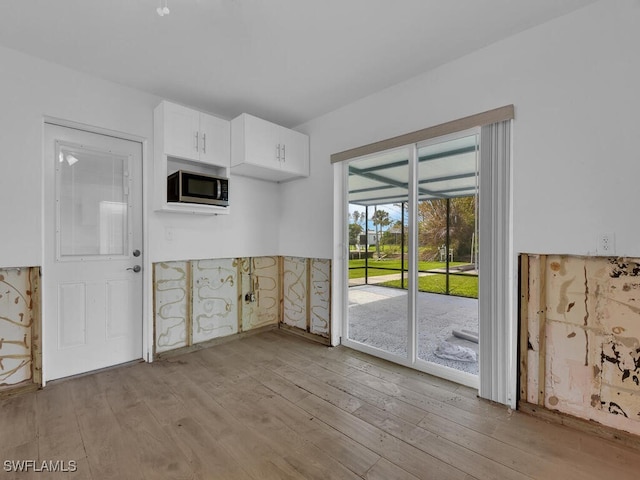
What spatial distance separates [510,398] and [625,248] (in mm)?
1241

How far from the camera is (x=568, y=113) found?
1.93 meters

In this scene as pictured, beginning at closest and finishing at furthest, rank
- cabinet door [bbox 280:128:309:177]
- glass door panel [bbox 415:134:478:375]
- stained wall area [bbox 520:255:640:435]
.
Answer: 1. stained wall area [bbox 520:255:640:435]
2. glass door panel [bbox 415:134:478:375]
3. cabinet door [bbox 280:128:309:177]

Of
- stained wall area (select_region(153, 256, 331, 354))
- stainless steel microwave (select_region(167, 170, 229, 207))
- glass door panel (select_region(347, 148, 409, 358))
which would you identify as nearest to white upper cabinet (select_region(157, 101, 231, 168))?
stainless steel microwave (select_region(167, 170, 229, 207))

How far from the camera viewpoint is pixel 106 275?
2.79 metres

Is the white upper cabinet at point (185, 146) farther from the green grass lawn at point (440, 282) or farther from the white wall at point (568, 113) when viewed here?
the white wall at point (568, 113)

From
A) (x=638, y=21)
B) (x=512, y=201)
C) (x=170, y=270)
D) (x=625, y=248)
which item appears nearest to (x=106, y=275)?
(x=170, y=270)

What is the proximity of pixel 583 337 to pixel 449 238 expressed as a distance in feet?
3.68

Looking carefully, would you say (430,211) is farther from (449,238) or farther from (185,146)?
(185,146)

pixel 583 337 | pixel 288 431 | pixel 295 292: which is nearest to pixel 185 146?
pixel 295 292

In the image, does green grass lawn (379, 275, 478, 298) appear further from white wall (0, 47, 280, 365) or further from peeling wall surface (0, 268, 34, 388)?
peeling wall surface (0, 268, 34, 388)

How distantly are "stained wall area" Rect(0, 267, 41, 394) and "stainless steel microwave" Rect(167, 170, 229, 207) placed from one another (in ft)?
4.06

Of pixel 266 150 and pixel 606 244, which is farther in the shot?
pixel 266 150

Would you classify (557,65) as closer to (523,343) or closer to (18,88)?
(523,343)

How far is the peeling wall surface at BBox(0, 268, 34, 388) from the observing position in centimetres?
228
